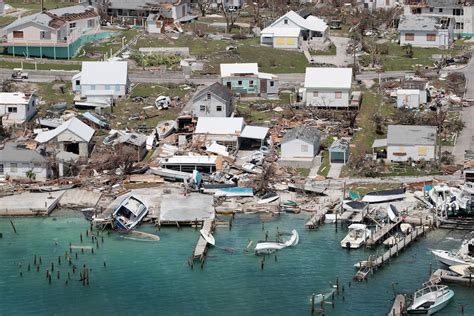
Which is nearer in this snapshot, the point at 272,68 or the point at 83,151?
the point at 83,151

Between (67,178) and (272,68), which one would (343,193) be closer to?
(67,178)

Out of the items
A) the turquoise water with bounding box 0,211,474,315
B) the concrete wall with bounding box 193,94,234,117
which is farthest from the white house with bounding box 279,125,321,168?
the turquoise water with bounding box 0,211,474,315

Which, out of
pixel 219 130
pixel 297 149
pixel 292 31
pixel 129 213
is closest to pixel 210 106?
pixel 219 130

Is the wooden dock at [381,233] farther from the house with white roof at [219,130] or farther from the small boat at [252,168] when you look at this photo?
the house with white roof at [219,130]

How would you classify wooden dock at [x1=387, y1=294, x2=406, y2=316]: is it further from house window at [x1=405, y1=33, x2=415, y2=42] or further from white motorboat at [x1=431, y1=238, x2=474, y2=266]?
house window at [x1=405, y1=33, x2=415, y2=42]

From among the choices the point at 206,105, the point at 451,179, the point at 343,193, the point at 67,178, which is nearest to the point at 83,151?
the point at 67,178

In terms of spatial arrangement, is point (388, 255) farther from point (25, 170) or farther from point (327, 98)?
point (327, 98)
